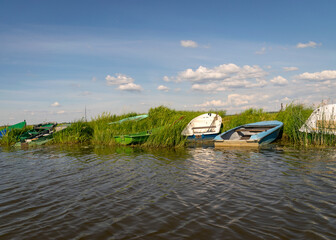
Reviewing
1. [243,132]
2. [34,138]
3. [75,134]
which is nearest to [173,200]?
[243,132]

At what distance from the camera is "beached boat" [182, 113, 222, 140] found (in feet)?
52.3

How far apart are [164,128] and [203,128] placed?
159 inches

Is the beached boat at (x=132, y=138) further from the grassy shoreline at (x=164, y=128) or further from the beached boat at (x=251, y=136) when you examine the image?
the beached boat at (x=251, y=136)

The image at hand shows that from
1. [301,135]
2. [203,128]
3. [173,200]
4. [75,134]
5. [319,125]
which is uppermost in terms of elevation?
[319,125]

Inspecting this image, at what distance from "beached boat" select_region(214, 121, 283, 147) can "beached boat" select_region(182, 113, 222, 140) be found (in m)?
1.21

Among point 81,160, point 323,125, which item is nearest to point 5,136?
point 81,160

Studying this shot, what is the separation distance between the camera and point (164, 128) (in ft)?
45.5

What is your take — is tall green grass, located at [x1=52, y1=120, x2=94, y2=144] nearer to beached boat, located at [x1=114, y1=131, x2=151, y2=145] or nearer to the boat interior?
beached boat, located at [x1=114, y1=131, x2=151, y2=145]

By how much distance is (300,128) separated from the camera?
13.2 meters

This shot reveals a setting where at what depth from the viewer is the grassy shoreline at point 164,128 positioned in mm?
13648

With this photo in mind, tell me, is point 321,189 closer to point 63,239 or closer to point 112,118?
point 63,239

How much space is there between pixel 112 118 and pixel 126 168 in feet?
36.7

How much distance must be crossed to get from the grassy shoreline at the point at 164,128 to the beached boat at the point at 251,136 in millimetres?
872

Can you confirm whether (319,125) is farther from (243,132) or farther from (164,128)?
(164,128)
